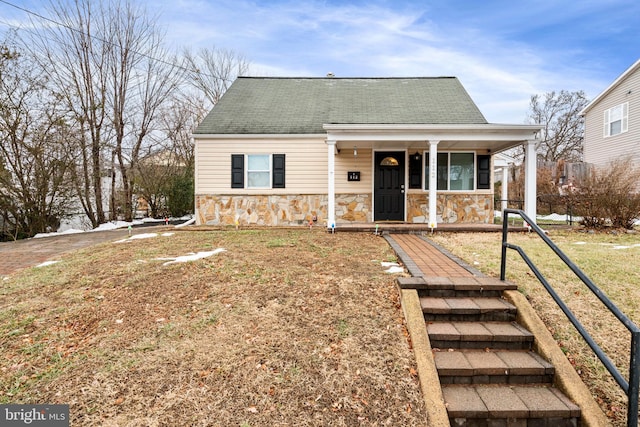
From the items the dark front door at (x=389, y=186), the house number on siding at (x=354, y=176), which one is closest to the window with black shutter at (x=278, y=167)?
the house number on siding at (x=354, y=176)

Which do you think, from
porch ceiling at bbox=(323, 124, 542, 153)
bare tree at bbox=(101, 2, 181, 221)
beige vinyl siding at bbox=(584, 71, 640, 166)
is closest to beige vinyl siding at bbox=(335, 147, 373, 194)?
porch ceiling at bbox=(323, 124, 542, 153)

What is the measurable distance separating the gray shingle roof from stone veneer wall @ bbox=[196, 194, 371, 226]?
217cm

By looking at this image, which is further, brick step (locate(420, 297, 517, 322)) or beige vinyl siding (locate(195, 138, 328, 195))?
beige vinyl siding (locate(195, 138, 328, 195))

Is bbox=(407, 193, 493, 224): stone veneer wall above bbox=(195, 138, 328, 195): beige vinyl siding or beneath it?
beneath

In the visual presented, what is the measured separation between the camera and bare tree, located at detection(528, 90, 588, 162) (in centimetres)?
2494

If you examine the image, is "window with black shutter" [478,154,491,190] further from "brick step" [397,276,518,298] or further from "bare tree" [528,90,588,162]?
"bare tree" [528,90,588,162]

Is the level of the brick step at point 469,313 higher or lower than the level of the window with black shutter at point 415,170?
lower

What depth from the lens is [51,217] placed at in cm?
1070

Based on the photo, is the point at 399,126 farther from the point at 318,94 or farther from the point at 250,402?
the point at 250,402

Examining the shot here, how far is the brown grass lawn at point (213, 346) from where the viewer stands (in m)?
2.21

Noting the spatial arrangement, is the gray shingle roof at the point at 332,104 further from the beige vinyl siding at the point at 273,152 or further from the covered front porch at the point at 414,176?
the covered front porch at the point at 414,176

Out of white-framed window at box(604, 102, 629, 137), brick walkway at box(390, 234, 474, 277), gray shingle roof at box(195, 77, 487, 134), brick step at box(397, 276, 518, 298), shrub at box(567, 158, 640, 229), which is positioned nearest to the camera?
brick step at box(397, 276, 518, 298)

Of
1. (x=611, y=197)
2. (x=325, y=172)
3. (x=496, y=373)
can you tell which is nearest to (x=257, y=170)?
(x=325, y=172)

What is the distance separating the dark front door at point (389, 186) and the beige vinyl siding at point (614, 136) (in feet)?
33.1
